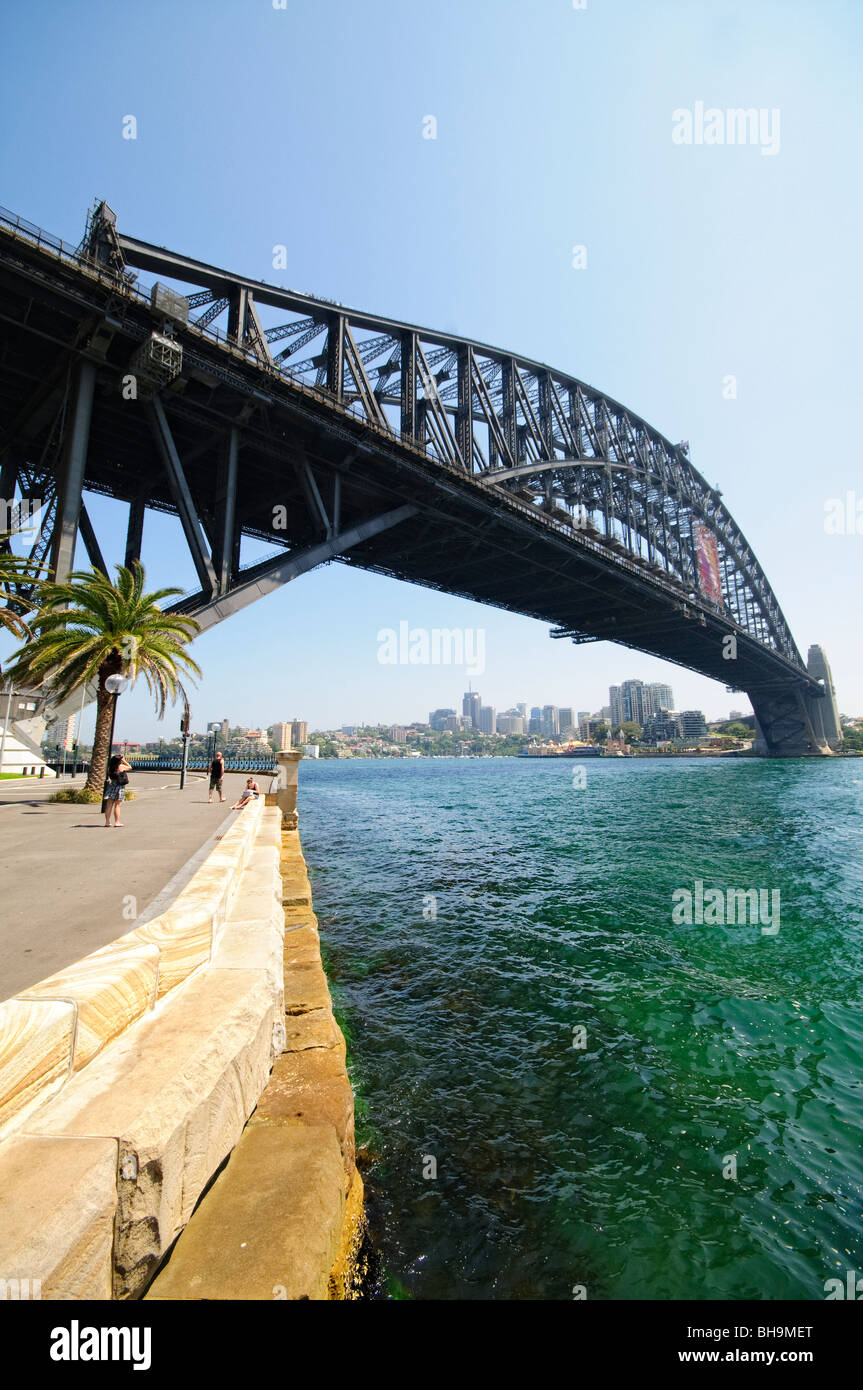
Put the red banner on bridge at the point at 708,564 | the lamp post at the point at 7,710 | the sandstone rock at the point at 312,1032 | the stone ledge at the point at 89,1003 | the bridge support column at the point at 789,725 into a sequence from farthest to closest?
1. the bridge support column at the point at 789,725
2. the red banner on bridge at the point at 708,564
3. the lamp post at the point at 7,710
4. the sandstone rock at the point at 312,1032
5. the stone ledge at the point at 89,1003

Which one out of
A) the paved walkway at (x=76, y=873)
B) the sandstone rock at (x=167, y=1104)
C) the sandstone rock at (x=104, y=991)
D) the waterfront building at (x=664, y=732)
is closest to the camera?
the sandstone rock at (x=167, y=1104)

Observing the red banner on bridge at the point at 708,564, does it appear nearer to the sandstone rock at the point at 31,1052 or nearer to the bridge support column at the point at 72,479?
the bridge support column at the point at 72,479

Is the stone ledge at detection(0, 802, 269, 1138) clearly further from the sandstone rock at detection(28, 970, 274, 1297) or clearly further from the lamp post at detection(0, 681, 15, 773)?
the lamp post at detection(0, 681, 15, 773)

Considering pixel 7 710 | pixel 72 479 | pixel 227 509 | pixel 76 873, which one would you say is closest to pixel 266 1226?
pixel 76 873

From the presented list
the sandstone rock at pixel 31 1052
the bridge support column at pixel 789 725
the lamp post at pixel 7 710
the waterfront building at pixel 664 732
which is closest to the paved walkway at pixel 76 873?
the sandstone rock at pixel 31 1052

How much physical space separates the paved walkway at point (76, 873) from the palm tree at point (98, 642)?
402 cm

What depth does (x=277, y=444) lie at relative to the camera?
27.8 m

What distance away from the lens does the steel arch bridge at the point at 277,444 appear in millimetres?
20250

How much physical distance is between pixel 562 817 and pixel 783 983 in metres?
20.9

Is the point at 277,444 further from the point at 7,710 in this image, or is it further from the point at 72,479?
the point at 7,710

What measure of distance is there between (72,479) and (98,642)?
21.2 ft

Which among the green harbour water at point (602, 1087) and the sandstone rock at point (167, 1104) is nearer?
the sandstone rock at point (167, 1104)

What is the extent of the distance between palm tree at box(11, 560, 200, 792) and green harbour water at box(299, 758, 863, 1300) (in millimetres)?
10313

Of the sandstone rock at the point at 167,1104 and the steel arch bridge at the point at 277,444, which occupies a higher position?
the steel arch bridge at the point at 277,444
